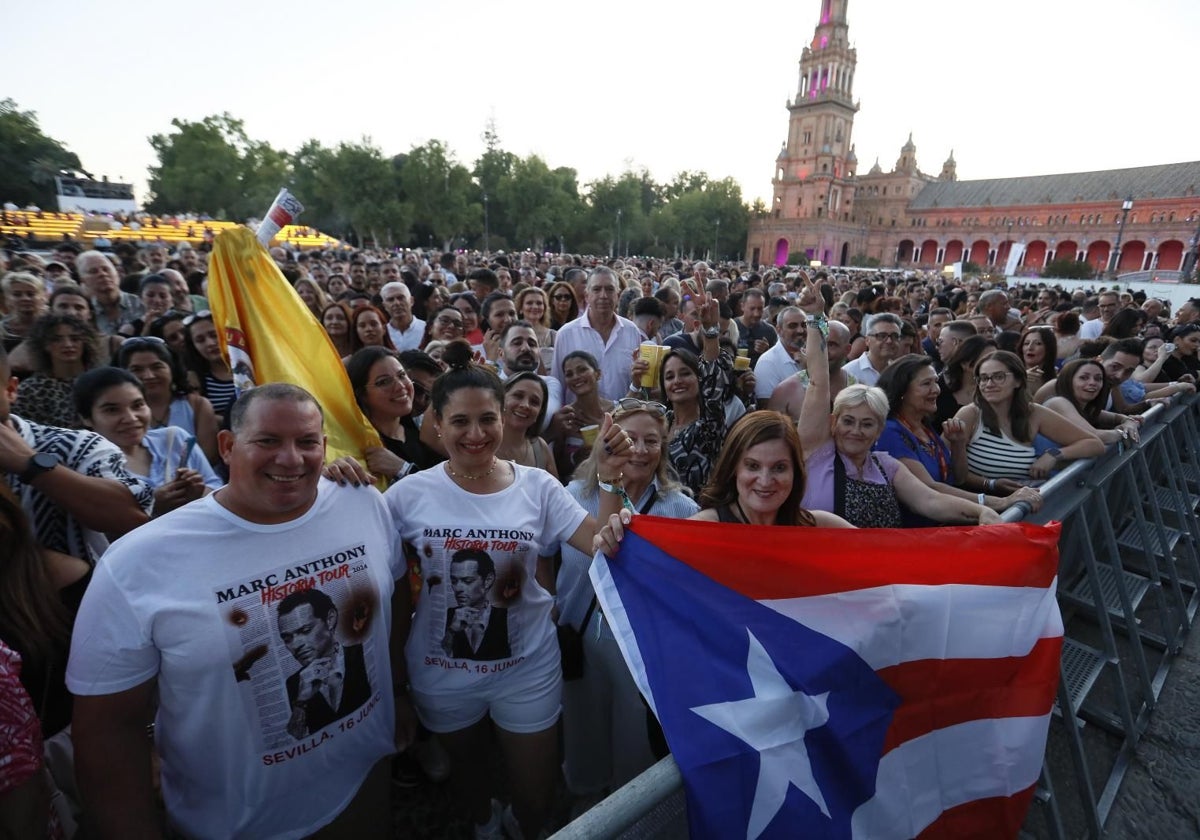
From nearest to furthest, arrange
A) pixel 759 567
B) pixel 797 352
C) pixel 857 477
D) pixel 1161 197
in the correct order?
pixel 759 567 → pixel 857 477 → pixel 797 352 → pixel 1161 197

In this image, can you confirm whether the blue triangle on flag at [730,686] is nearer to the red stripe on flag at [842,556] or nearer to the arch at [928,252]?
the red stripe on flag at [842,556]

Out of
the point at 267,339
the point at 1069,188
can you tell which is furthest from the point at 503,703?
the point at 1069,188

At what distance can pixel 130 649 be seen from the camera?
1541 millimetres

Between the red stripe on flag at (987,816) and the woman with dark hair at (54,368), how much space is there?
4486 mm

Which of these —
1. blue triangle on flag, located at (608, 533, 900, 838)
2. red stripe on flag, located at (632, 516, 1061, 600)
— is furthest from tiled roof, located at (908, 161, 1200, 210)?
blue triangle on flag, located at (608, 533, 900, 838)

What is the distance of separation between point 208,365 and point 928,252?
9849 centimetres

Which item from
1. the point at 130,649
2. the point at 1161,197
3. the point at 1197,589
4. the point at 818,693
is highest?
the point at 1161,197

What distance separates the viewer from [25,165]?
176 ft

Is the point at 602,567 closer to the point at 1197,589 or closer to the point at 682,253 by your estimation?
the point at 1197,589

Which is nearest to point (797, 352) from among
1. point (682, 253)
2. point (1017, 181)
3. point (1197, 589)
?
point (1197, 589)

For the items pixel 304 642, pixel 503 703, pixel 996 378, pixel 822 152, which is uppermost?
pixel 822 152

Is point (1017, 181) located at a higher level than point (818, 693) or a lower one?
higher

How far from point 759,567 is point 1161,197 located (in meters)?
93.9

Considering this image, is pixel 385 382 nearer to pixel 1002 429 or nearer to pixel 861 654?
pixel 861 654
